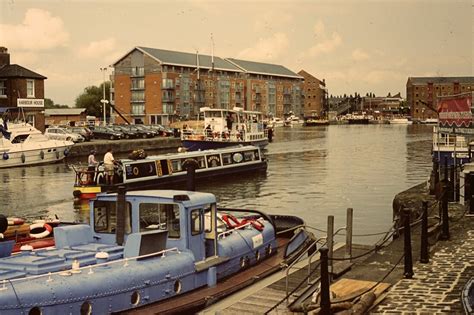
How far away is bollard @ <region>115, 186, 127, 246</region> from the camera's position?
13727 mm

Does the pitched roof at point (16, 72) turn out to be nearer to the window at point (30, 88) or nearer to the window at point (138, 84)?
the window at point (30, 88)

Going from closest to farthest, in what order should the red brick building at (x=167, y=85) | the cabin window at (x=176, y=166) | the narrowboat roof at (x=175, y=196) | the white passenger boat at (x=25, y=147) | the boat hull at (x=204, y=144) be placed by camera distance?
the narrowboat roof at (x=175, y=196)
the cabin window at (x=176, y=166)
the white passenger boat at (x=25, y=147)
the boat hull at (x=204, y=144)
the red brick building at (x=167, y=85)

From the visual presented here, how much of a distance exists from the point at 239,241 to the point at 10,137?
4474cm

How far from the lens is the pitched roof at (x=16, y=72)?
220 feet

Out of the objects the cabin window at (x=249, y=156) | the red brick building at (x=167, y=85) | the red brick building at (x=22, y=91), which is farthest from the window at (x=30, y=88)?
the red brick building at (x=167, y=85)

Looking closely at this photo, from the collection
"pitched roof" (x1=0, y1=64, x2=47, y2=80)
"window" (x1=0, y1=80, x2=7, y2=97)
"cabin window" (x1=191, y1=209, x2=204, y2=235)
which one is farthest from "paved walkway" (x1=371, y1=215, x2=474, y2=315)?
"window" (x1=0, y1=80, x2=7, y2=97)

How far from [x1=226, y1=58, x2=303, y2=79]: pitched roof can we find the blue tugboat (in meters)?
133

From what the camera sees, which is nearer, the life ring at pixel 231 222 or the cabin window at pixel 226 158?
the life ring at pixel 231 222

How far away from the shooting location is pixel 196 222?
1384cm

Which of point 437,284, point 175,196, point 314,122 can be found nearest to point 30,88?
point 175,196

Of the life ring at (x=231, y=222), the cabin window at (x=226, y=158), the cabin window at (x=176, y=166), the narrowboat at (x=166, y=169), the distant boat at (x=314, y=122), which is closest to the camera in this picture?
the life ring at (x=231, y=222)

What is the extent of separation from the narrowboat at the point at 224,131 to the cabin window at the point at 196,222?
4530cm

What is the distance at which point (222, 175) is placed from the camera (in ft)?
151

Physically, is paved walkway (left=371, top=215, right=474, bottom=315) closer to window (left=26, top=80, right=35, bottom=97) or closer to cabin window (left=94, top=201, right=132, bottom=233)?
cabin window (left=94, top=201, right=132, bottom=233)
